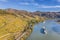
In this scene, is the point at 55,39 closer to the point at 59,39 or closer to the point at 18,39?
the point at 59,39

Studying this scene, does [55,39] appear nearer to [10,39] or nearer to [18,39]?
[18,39]

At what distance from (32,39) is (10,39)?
10.2 m

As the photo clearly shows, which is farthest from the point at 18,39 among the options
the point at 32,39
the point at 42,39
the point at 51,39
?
the point at 51,39

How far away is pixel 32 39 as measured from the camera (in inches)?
1991

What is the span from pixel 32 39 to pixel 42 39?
377 centimetres

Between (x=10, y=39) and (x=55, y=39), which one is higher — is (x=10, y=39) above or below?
above

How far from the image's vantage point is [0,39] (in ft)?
146

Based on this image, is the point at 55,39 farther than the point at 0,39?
Yes

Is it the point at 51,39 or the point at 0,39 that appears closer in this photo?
the point at 0,39

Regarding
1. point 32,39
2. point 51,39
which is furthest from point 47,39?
point 32,39

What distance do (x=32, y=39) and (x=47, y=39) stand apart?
5627 millimetres

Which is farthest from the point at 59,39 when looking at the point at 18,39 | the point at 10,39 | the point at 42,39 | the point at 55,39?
the point at 10,39

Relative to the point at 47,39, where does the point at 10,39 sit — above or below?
above

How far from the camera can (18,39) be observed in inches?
1917
